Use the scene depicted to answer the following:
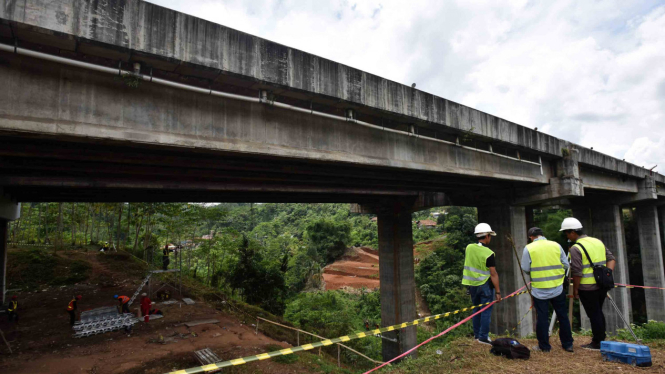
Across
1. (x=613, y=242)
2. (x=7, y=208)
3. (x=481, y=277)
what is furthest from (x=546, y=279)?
(x=613, y=242)

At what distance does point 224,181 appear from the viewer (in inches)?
399

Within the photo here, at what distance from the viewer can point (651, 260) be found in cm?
2497

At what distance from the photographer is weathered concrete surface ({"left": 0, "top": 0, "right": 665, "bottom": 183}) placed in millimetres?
4336

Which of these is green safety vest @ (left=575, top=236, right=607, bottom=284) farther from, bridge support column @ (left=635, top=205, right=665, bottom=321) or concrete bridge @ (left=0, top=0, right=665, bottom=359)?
bridge support column @ (left=635, top=205, right=665, bottom=321)

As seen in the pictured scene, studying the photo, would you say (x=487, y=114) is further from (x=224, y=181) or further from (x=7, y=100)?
(x=7, y=100)

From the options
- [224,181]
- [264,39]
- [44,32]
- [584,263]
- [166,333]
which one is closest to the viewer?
[44,32]

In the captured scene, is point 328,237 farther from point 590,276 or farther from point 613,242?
point 590,276

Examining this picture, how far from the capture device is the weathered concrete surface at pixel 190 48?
4.34 metres

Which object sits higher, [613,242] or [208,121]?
[208,121]

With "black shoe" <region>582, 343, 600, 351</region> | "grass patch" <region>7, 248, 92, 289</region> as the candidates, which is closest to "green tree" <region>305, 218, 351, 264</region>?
"grass patch" <region>7, 248, 92, 289</region>

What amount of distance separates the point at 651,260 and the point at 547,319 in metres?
29.6

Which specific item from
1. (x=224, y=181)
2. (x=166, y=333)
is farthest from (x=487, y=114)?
(x=166, y=333)

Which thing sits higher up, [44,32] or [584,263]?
[44,32]

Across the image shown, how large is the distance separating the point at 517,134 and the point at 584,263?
8.04 metres
